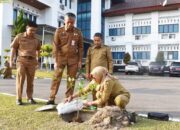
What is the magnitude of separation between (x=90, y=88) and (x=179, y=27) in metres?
36.9

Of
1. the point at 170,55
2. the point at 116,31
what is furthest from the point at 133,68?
the point at 116,31

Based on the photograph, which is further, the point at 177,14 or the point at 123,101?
the point at 177,14

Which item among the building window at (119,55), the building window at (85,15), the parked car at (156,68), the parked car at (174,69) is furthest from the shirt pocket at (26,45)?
the building window at (85,15)

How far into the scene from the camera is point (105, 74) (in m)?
6.28

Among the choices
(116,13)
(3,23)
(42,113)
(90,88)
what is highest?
(116,13)

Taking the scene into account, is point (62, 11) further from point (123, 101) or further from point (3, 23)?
point (123, 101)

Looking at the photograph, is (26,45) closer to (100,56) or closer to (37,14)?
(100,56)

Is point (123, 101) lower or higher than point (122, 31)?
lower

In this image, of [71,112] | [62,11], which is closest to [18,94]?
[71,112]

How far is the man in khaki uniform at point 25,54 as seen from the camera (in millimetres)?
8086

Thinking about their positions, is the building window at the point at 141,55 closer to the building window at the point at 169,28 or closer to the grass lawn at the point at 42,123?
the building window at the point at 169,28

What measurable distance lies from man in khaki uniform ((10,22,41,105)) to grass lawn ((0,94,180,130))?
1.09 meters

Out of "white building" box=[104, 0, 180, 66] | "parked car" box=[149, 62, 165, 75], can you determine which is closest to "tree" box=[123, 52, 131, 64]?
"white building" box=[104, 0, 180, 66]

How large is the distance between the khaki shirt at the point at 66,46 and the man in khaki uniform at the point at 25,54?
702 mm
